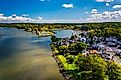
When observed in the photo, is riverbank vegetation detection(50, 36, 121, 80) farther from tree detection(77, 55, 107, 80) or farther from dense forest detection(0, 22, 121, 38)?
dense forest detection(0, 22, 121, 38)

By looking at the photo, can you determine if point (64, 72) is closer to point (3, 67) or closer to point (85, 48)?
point (3, 67)

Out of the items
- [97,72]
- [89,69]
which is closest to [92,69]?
[89,69]

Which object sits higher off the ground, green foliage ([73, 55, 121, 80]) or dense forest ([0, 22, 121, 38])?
green foliage ([73, 55, 121, 80])

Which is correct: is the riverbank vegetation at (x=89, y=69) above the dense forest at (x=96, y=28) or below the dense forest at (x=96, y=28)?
above

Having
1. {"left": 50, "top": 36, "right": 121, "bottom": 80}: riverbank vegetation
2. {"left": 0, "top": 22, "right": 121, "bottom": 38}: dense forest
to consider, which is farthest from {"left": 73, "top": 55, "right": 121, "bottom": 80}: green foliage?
{"left": 0, "top": 22, "right": 121, "bottom": 38}: dense forest

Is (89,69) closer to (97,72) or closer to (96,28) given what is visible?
(97,72)

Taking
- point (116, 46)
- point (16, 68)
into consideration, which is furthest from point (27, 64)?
point (116, 46)

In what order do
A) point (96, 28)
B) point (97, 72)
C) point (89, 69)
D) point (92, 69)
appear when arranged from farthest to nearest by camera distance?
point (96, 28)
point (89, 69)
point (92, 69)
point (97, 72)

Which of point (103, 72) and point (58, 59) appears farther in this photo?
point (58, 59)

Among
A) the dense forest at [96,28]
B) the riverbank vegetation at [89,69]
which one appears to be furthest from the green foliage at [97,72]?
the dense forest at [96,28]

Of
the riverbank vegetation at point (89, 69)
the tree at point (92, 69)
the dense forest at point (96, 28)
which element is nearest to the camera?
the tree at point (92, 69)

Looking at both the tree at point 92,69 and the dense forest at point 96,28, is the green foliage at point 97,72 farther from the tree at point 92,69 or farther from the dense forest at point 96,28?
the dense forest at point 96,28
